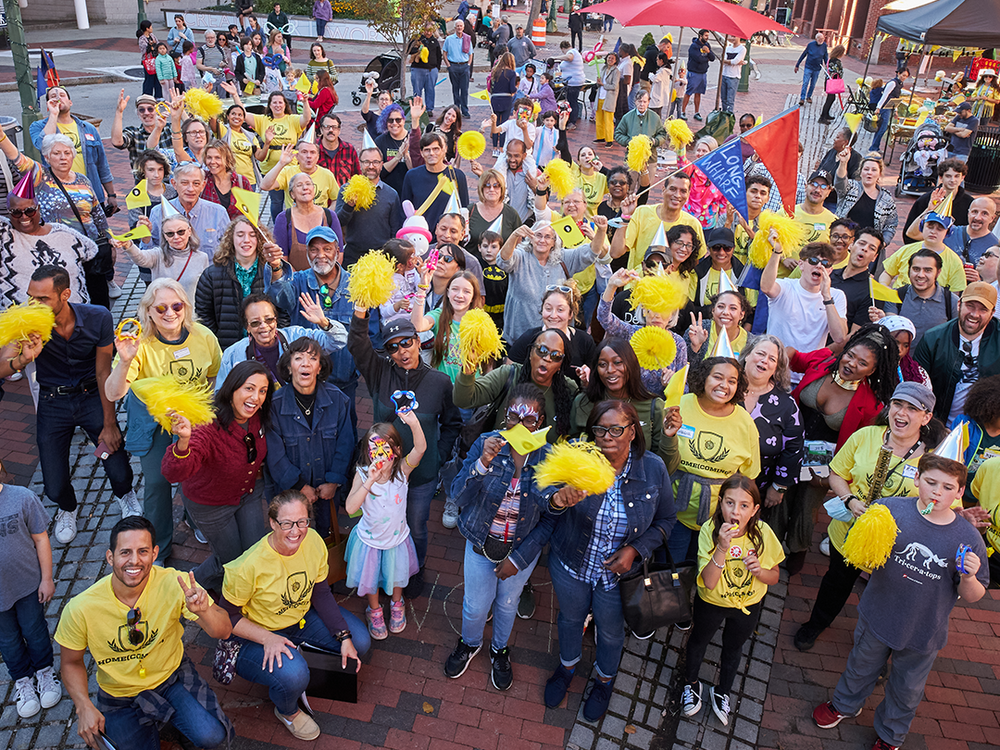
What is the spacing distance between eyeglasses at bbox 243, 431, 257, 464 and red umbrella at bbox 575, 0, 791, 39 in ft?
27.7

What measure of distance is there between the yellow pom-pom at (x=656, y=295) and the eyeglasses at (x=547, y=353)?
834 mm

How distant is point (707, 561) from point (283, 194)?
18.7 feet

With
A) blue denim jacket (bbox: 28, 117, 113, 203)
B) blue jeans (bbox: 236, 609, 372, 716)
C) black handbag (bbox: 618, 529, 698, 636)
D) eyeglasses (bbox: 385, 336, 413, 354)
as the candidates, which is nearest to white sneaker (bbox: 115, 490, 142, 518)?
blue jeans (bbox: 236, 609, 372, 716)

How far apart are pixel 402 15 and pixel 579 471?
1559 centimetres

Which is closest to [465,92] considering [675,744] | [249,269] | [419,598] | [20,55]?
[20,55]

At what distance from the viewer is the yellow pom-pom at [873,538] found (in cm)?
379

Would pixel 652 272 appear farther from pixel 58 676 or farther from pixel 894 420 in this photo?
pixel 58 676

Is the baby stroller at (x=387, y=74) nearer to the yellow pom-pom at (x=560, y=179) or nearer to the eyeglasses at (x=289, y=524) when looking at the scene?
the yellow pom-pom at (x=560, y=179)

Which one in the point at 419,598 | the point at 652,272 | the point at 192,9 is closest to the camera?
the point at 419,598

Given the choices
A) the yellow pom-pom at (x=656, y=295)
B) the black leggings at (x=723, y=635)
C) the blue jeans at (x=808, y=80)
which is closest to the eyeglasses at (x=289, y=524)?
the black leggings at (x=723, y=635)

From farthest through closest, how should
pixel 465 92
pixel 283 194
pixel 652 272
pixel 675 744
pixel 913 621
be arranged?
pixel 465 92
pixel 283 194
pixel 652 272
pixel 675 744
pixel 913 621

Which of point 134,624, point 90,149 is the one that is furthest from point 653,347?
point 90,149

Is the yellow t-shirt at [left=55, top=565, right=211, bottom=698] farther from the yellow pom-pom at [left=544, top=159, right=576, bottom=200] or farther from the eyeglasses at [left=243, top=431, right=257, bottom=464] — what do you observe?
the yellow pom-pom at [left=544, top=159, right=576, bottom=200]

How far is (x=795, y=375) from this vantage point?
555 centimetres
